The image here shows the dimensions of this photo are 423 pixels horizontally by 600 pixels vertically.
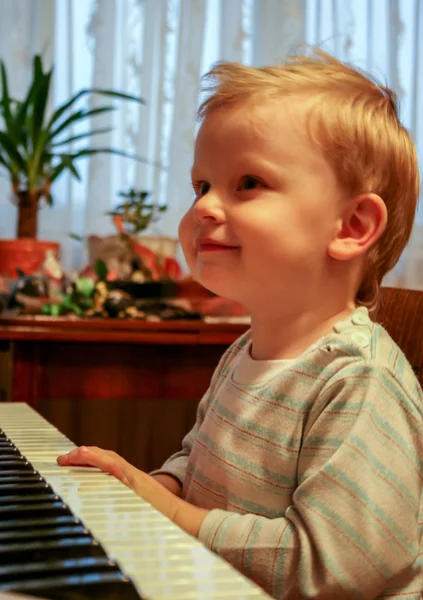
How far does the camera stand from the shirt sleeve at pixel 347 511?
0.69 m

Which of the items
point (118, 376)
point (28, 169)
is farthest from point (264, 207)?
point (28, 169)

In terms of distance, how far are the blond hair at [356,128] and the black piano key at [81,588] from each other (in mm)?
551

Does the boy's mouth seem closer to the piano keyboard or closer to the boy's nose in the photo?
the boy's nose

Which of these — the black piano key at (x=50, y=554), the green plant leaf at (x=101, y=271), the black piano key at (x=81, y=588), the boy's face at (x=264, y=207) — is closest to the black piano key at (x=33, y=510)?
the black piano key at (x=50, y=554)

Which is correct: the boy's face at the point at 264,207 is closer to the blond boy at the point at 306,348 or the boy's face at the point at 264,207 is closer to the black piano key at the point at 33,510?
the blond boy at the point at 306,348

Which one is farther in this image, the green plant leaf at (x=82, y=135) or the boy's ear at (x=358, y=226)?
the green plant leaf at (x=82, y=135)

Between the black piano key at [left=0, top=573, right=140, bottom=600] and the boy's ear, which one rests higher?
the boy's ear

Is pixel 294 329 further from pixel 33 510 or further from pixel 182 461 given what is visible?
pixel 33 510

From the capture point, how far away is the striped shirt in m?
0.69

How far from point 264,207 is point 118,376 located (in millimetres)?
846

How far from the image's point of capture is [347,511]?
0.69 meters

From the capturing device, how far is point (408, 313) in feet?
3.36

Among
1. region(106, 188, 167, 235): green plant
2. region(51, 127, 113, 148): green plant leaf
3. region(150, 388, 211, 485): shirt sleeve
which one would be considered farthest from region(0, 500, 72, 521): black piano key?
region(51, 127, 113, 148): green plant leaf

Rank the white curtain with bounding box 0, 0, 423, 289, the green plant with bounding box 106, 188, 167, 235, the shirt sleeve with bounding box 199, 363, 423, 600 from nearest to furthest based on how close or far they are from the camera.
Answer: the shirt sleeve with bounding box 199, 363, 423, 600 → the green plant with bounding box 106, 188, 167, 235 → the white curtain with bounding box 0, 0, 423, 289
